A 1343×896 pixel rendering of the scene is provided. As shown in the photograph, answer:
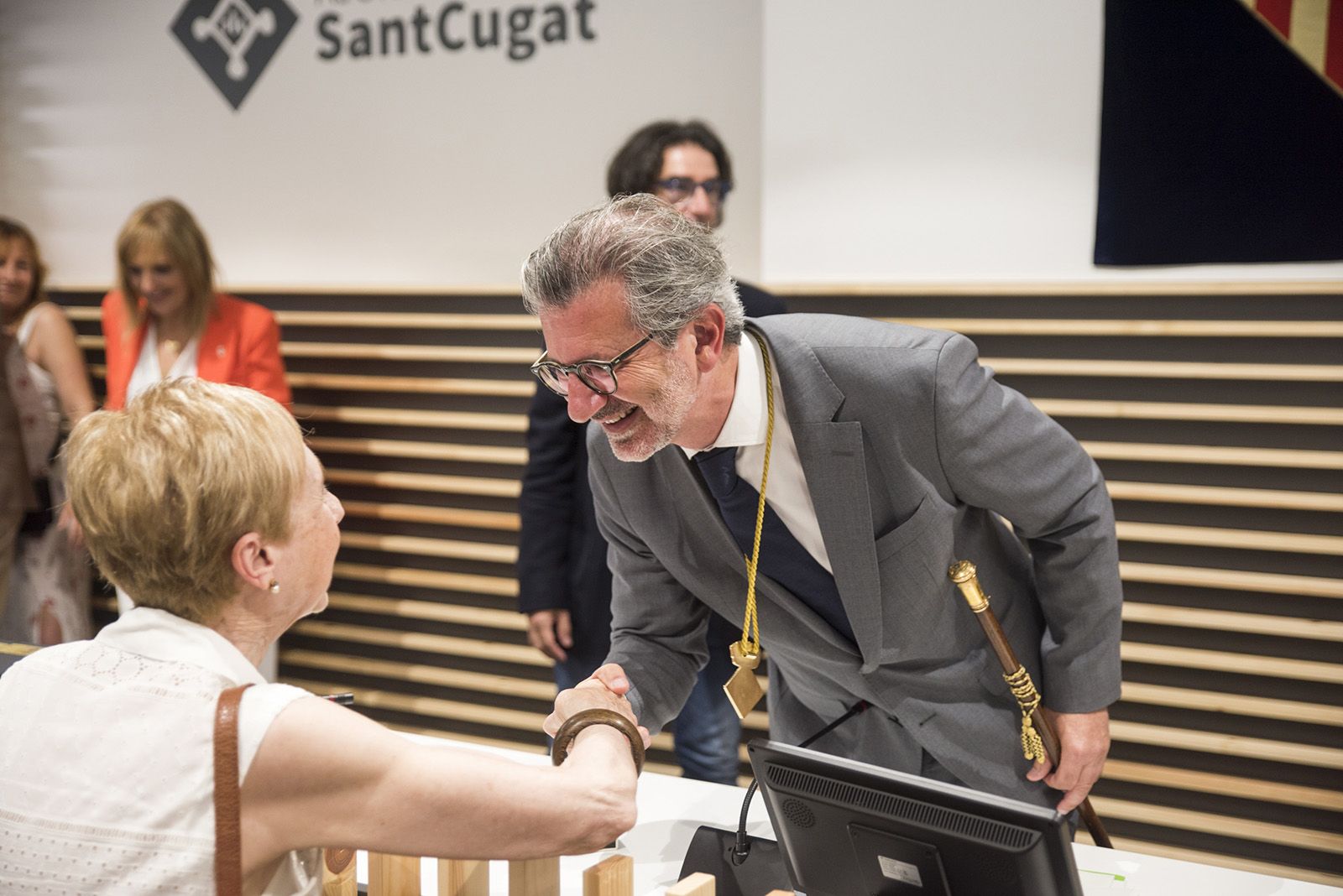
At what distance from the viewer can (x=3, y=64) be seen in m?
5.27

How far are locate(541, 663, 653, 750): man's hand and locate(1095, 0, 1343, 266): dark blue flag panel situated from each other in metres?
2.20

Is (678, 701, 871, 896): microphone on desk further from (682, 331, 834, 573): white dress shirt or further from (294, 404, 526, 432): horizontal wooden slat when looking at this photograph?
(294, 404, 526, 432): horizontal wooden slat

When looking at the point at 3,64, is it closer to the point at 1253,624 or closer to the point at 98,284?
the point at 98,284

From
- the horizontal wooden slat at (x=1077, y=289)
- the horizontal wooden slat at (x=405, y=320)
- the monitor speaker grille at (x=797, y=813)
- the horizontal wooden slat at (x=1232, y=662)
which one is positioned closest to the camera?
the monitor speaker grille at (x=797, y=813)

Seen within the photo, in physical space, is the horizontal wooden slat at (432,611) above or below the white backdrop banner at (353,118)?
below

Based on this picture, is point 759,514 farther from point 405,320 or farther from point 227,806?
point 405,320

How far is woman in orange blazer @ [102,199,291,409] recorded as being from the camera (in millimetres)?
3914

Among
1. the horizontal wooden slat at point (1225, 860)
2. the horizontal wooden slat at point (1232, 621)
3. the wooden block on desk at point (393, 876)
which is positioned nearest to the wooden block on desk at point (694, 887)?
the wooden block on desk at point (393, 876)

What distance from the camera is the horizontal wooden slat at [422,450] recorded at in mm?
4367

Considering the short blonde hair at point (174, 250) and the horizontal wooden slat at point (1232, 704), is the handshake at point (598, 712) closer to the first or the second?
the horizontal wooden slat at point (1232, 704)

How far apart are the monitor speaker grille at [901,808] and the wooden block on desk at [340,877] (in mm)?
606

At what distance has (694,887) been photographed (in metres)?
1.37

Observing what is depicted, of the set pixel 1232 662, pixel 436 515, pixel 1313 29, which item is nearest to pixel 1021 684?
pixel 1232 662

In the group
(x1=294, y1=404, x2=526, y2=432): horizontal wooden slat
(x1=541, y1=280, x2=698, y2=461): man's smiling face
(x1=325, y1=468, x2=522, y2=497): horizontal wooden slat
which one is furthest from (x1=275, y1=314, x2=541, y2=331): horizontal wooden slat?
(x1=541, y1=280, x2=698, y2=461): man's smiling face
